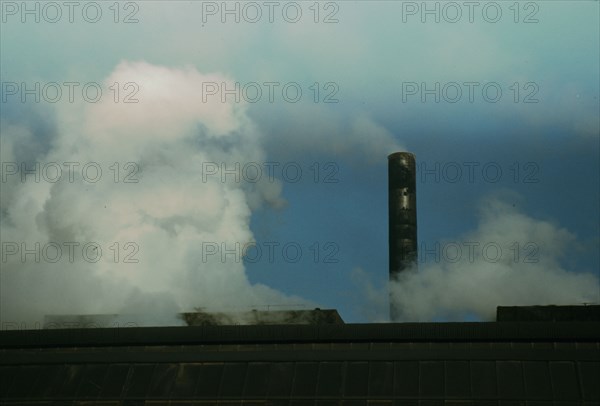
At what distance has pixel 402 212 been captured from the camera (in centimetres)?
6194

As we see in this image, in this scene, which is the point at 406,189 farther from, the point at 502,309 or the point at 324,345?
the point at 324,345

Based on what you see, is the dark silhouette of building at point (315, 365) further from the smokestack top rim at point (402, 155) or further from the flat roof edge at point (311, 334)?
the smokestack top rim at point (402, 155)

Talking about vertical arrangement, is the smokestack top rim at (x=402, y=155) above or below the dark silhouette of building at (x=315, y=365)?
above

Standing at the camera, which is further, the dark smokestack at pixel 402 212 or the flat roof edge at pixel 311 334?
the dark smokestack at pixel 402 212

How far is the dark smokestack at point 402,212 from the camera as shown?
201ft

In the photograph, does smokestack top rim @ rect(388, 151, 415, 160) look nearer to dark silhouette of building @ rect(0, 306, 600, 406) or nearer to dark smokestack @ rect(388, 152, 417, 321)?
dark smokestack @ rect(388, 152, 417, 321)

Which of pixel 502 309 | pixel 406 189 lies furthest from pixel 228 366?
pixel 406 189

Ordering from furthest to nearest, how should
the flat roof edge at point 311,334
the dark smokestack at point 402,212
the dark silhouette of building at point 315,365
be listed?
the dark smokestack at point 402,212 → the flat roof edge at point 311,334 → the dark silhouette of building at point 315,365

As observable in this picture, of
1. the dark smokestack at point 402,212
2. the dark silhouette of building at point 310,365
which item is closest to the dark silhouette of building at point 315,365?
the dark silhouette of building at point 310,365

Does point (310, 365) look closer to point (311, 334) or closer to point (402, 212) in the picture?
point (311, 334)

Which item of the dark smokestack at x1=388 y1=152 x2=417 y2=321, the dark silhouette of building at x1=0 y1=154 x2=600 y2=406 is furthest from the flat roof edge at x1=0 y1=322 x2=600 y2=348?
the dark smokestack at x1=388 y1=152 x2=417 y2=321

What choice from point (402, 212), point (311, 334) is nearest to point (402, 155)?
point (402, 212)

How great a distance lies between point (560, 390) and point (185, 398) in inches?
424

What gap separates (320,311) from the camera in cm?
5428
